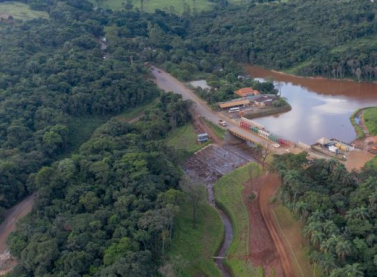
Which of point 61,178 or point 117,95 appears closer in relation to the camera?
point 61,178

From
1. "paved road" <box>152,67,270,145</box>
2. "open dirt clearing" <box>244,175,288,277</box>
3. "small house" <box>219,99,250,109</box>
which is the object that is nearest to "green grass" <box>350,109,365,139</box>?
"paved road" <box>152,67,270,145</box>

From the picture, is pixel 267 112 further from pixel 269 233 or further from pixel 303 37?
pixel 303 37

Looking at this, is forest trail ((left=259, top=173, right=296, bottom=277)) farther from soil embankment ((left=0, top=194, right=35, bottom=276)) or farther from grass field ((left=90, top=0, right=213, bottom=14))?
grass field ((left=90, top=0, right=213, bottom=14))

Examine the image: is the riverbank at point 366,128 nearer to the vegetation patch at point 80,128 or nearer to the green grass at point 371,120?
the green grass at point 371,120

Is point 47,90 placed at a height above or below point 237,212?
above

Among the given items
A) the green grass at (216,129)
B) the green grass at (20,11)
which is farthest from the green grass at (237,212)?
the green grass at (20,11)

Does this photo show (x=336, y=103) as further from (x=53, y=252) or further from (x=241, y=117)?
(x=53, y=252)

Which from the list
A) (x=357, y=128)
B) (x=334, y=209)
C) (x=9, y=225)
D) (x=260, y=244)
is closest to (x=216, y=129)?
(x=357, y=128)

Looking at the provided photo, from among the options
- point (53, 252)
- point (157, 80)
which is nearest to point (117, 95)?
point (157, 80)
